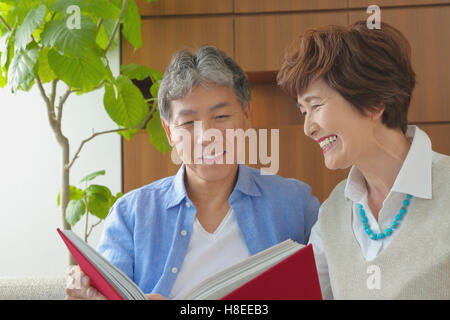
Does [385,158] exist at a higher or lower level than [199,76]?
lower

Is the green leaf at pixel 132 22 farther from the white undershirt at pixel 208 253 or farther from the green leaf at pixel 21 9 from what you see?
the white undershirt at pixel 208 253

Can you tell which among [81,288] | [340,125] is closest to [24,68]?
[81,288]

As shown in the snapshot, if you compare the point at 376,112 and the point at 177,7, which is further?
the point at 177,7

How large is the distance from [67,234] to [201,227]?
0.60m

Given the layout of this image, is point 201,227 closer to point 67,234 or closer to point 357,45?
point 67,234

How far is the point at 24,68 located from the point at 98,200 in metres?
0.72

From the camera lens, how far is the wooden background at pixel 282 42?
9.01 ft

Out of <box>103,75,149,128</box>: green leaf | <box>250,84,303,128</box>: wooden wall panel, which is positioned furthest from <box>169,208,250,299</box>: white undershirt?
<box>250,84,303,128</box>: wooden wall panel

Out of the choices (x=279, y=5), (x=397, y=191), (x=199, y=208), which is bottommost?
(x=199, y=208)

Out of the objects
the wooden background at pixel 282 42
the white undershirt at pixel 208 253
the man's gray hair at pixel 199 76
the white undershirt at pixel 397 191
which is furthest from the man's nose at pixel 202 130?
the wooden background at pixel 282 42

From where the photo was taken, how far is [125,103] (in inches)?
86.0

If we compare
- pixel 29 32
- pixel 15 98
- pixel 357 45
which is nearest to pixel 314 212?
pixel 357 45

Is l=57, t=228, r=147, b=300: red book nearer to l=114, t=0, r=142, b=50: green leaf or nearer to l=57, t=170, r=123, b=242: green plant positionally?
l=57, t=170, r=123, b=242: green plant

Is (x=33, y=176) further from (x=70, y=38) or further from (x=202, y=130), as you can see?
(x=202, y=130)
